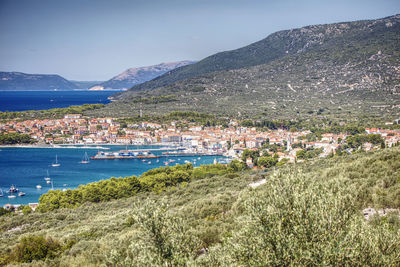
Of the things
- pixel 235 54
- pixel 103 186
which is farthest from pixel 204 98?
pixel 103 186

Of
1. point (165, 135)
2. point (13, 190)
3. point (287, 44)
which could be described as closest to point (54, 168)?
point (13, 190)

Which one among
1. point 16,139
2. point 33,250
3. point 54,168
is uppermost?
point 33,250

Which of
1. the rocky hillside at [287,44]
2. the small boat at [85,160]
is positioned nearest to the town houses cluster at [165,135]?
the small boat at [85,160]

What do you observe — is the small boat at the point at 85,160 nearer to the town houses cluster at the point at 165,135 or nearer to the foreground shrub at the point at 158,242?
the town houses cluster at the point at 165,135

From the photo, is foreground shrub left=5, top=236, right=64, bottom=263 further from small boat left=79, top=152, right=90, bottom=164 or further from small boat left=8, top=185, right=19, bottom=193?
small boat left=79, top=152, right=90, bottom=164

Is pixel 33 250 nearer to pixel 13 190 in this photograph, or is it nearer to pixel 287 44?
pixel 13 190
